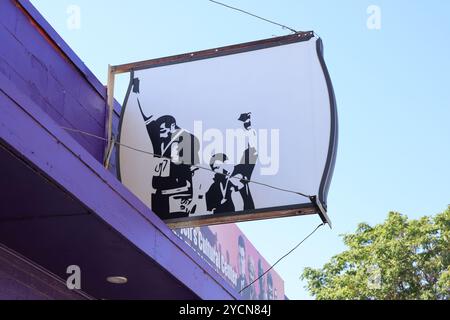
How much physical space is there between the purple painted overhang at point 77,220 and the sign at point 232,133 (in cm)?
81

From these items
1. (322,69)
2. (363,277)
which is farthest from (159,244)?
(363,277)

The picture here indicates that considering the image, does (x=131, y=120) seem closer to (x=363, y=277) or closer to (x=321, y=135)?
(x=321, y=135)

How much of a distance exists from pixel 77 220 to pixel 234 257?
24.9 feet

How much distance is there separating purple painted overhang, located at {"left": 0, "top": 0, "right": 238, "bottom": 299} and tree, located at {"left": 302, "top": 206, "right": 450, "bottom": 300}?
13906 mm

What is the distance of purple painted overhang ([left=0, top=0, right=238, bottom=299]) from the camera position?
463 centimetres

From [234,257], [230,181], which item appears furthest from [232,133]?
[234,257]

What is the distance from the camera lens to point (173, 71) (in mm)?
7902

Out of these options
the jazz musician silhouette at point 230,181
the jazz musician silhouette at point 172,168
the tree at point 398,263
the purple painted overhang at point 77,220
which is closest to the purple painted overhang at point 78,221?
the purple painted overhang at point 77,220

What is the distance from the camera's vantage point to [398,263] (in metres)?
20.3

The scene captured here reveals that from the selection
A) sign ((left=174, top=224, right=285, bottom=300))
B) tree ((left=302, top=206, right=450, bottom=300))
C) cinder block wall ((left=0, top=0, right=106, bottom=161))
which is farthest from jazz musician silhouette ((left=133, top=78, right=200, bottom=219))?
tree ((left=302, top=206, right=450, bottom=300))

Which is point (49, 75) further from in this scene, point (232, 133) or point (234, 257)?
point (234, 257)

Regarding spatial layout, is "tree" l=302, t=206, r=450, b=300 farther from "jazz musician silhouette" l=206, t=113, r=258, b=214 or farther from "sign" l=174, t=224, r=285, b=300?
"jazz musician silhouette" l=206, t=113, r=258, b=214
